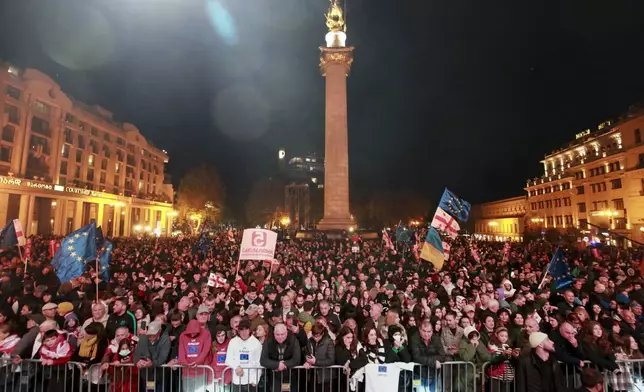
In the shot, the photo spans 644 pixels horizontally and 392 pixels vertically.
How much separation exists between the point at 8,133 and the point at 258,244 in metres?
40.8

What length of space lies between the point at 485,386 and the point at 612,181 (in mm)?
52633

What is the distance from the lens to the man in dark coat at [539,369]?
16.3 ft

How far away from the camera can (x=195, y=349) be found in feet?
19.1

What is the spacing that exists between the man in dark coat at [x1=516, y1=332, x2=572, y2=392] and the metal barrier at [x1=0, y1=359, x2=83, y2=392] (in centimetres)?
673

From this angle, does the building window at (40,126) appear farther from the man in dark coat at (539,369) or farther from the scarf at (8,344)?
the man in dark coat at (539,369)

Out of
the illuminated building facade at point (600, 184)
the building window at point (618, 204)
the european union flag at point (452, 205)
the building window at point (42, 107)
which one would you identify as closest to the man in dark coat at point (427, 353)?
the european union flag at point (452, 205)

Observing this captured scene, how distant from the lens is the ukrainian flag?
1188cm

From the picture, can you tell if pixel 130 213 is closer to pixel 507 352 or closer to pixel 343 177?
pixel 343 177

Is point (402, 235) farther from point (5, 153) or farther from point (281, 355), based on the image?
point (5, 153)

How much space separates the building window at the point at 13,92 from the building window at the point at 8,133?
10.6ft

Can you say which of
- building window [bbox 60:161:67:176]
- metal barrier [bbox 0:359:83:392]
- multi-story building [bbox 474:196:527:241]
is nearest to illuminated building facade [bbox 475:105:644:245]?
multi-story building [bbox 474:196:527:241]

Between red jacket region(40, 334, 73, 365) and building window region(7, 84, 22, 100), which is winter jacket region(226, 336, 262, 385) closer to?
red jacket region(40, 334, 73, 365)

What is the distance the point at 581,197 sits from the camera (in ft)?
173

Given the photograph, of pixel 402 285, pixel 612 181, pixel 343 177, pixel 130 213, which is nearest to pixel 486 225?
pixel 612 181
